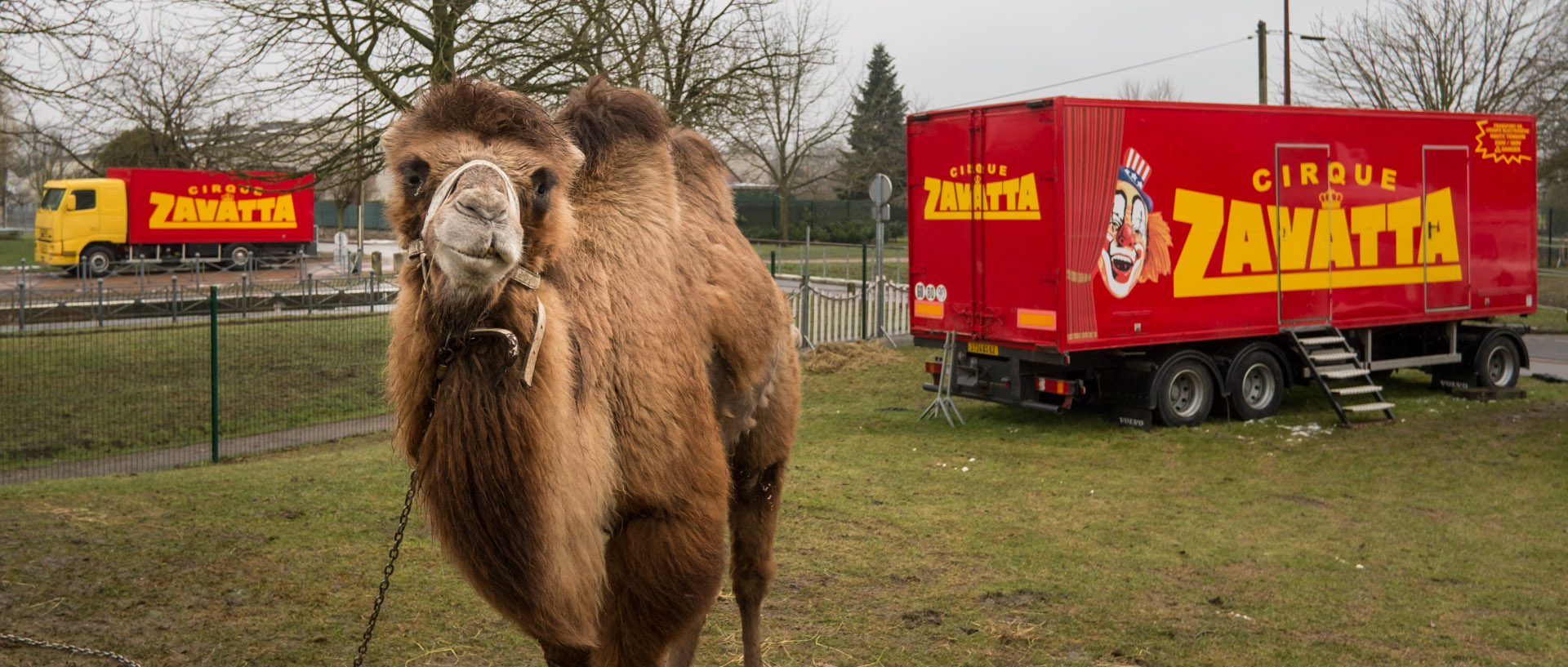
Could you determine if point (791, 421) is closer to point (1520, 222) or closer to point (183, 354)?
point (183, 354)

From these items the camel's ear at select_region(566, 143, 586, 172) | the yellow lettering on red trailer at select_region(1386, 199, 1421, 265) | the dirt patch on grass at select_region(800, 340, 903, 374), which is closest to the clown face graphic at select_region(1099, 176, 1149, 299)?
the yellow lettering on red trailer at select_region(1386, 199, 1421, 265)

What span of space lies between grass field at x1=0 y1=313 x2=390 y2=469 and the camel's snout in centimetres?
976

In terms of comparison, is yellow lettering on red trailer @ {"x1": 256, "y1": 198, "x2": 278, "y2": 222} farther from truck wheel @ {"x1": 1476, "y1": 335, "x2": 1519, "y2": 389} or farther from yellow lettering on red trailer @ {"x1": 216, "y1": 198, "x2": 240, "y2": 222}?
truck wheel @ {"x1": 1476, "y1": 335, "x2": 1519, "y2": 389}

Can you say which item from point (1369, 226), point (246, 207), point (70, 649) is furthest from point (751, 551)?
point (246, 207)

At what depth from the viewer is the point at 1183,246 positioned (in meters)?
11.3

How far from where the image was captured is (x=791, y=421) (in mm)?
5047

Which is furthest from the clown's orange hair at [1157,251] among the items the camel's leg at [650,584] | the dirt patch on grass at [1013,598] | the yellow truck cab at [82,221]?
the yellow truck cab at [82,221]

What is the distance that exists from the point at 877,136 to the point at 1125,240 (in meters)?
41.4

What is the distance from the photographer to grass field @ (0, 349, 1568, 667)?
5359 millimetres

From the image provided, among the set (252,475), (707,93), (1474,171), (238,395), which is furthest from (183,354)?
(1474,171)

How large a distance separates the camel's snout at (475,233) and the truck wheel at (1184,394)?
966cm

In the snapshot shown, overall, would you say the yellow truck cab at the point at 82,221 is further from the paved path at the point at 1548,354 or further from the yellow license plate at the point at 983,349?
the paved path at the point at 1548,354

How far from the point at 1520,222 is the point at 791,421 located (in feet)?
41.1

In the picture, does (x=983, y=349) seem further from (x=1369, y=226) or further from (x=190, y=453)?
(x=190, y=453)
